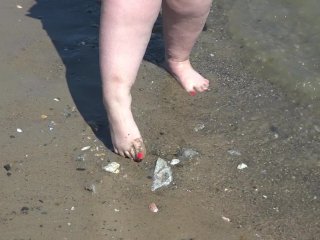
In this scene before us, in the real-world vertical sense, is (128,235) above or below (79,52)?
above

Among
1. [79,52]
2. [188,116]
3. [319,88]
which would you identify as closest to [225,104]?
[188,116]

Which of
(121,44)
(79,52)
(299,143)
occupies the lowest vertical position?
(79,52)

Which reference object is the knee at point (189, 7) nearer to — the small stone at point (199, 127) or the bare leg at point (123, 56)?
the bare leg at point (123, 56)

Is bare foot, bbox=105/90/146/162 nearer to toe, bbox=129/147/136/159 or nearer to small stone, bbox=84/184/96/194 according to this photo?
toe, bbox=129/147/136/159

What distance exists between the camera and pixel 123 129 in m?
2.61

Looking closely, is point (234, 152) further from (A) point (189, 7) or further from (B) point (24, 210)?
(B) point (24, 210)

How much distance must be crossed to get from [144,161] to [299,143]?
2.05ft

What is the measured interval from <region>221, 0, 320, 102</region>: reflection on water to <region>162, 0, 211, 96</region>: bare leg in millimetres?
A: 347

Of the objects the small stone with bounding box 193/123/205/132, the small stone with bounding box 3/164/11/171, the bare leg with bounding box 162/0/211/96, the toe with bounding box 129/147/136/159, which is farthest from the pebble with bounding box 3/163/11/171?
the bare leg with bounding box 162/0/211/96

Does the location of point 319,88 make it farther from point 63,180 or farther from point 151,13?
point 63,180

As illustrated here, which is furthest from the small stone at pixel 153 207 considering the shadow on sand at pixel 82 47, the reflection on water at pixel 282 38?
the reflection on water at pixel 282 38

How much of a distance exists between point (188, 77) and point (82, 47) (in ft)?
1.72

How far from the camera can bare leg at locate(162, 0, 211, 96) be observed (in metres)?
2.85

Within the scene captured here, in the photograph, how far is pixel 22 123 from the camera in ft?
9.01
